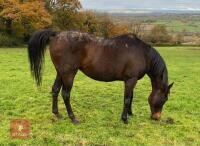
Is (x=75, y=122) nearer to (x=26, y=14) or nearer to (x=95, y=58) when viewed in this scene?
(x=95, y=58)

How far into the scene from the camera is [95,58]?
8.27 meters

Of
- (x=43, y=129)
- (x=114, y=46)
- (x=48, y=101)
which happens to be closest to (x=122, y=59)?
(x=114, y=46)

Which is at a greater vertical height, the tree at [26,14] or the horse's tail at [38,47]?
the horse's tail at [38,47]

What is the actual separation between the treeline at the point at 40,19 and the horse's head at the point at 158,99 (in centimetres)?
3251

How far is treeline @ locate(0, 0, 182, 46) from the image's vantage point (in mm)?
39875

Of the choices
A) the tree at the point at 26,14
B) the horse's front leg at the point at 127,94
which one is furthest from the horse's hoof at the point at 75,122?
the tree at the point at 26,14

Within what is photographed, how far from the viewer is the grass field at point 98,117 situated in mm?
7184

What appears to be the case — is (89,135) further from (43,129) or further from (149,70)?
(149,70)

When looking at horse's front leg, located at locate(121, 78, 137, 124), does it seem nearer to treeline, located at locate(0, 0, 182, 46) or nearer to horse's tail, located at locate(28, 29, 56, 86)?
horse's tail, located at locate(28, 29, 56, 86)

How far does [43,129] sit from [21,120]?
0.80 metres

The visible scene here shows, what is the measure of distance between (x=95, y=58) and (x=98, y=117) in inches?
57.4

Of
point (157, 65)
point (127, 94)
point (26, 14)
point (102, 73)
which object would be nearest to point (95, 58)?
point (102, 73)

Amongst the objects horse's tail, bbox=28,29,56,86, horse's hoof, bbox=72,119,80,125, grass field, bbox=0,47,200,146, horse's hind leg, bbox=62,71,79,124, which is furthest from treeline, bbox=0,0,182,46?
horse's hoof, bbox=72,119,80,125

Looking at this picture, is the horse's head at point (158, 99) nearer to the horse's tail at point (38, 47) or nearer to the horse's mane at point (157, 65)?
the horse's mane at point (157, 65)
